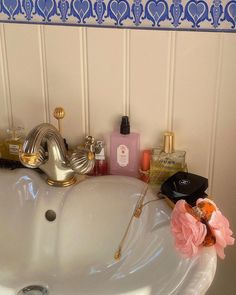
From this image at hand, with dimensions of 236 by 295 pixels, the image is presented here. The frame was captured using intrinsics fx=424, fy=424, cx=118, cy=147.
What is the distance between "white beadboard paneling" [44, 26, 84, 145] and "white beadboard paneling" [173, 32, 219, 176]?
25 centimetres

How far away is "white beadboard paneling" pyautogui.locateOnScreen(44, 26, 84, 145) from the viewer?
3.42 ft

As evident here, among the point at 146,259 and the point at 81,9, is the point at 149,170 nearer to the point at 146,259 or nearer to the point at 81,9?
the point at 146,259

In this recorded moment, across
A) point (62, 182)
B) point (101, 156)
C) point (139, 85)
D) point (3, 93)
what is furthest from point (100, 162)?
point (3, 93)

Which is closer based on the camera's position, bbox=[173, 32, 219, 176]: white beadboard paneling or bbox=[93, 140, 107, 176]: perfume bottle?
bbox=[173, 32, 219, 176]: white beadboard paneling

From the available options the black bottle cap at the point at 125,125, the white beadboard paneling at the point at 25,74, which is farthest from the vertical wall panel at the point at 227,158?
the white beadboard paneling at the point at 25,74

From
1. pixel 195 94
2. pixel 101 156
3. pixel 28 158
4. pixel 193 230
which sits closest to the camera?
pixel 193 230

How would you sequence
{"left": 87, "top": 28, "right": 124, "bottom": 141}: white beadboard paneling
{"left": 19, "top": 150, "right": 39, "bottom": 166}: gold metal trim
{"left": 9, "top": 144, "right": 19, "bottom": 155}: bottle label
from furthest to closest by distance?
{"left": 9, "top": 144, "right": 19, "bottom": 155}: bottle label → {"left": 87, "top": 28, "right": 124, "bottom": 141}: white beadboard paneling → {"left": 19, "top": 150, "right": 39, "bottom": 166}: gold metal trim

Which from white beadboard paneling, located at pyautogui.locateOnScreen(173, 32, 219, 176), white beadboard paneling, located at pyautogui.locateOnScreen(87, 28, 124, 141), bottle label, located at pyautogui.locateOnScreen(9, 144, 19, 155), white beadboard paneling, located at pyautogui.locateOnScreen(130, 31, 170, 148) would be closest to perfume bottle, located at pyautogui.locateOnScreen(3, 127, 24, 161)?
bottle label, located at pyautogui.locateOnScreen(9, 144, 19, 155)

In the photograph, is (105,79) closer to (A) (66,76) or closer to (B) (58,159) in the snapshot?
(A) (66,76)

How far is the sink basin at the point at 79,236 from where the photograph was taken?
93cm

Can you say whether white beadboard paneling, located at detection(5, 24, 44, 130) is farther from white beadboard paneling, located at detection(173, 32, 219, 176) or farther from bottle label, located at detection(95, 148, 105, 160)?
white beadboard paneling, located at detection(173, 32, 219, 176)

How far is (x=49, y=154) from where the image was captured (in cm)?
101

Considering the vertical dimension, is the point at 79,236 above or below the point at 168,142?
below

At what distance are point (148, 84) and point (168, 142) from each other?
0.15 meters
